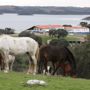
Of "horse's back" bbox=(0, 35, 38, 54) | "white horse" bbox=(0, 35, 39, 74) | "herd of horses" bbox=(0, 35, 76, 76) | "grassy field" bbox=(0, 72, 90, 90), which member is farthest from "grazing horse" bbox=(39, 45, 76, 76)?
"grassy field" bbox=(0, 72, 90, 90)

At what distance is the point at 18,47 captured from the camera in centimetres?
1578

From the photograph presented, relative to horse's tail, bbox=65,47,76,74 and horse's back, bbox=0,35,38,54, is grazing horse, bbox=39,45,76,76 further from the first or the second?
horse's back, bbox=0,35,38,54

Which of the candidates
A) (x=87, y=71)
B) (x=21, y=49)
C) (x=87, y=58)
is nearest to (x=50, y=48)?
(x=21, y=49)

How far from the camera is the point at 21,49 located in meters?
15.9

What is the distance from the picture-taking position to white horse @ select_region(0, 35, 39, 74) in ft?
50.3

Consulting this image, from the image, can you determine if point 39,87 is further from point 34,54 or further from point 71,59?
point 71,59

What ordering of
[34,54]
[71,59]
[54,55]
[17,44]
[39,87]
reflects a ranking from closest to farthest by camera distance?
[39,87] < [17,44] < [34,54] < [54,55] < [71,59]

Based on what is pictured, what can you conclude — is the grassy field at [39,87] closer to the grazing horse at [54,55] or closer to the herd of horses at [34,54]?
the herd of horses at [34,54]

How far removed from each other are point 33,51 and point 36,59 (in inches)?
18.6

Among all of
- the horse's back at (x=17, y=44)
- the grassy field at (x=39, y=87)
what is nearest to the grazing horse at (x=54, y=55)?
the horse's back at (x=17, y=44)

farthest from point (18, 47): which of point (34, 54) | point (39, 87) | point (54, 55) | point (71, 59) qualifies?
point (39, 87)

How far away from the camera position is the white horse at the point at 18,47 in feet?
50.3

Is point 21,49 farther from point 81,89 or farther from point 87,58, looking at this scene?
point 87,58

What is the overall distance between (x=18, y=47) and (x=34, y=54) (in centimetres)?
96
